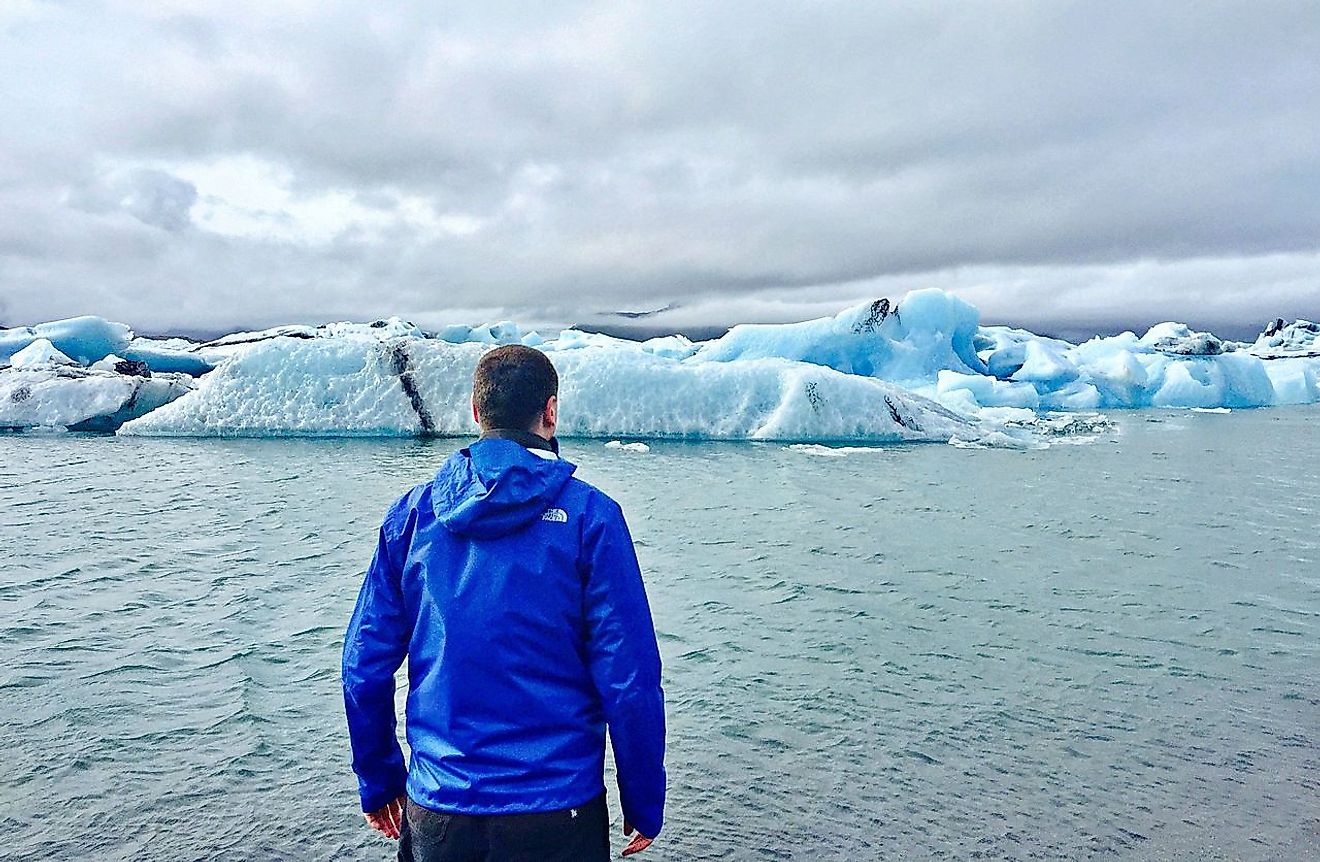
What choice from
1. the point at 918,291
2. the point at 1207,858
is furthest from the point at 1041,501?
the point at 918,291

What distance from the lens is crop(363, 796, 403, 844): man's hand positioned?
2105 millimetres

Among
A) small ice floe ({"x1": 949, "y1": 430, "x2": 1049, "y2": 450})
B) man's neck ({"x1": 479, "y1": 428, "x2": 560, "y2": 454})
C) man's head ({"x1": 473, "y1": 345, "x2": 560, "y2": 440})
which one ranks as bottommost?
small ice floe ({"x1": 949, "y1": 430, "x2": 1049, "y2": 450})

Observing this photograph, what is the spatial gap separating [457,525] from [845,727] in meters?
3.11

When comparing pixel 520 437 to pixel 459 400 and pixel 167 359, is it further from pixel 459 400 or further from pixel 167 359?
pixel 167 359

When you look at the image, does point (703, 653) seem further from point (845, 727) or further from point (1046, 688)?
point (1046, 688)

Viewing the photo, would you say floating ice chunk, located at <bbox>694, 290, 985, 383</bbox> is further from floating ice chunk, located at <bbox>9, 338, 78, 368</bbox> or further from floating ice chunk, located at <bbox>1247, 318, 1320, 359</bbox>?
floating ice chunk, located at <bbox>1247, 318, 1320, 359</bbox>

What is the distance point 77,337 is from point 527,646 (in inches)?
1276

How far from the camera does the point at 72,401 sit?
19.5 m

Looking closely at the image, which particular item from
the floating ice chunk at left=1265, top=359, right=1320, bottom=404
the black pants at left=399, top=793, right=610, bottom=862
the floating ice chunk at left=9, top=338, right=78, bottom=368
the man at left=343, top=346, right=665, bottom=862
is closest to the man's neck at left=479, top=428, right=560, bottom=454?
the man at left=343, top=346, right=665, bottom=862

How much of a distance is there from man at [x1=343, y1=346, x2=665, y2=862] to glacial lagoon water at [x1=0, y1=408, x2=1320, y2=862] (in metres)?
1.63

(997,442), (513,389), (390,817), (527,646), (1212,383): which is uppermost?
(513,389)

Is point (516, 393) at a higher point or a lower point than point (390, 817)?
higher

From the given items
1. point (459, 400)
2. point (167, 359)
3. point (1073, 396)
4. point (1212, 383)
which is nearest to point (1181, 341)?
point (1212, 383)

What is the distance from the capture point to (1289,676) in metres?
5.22
